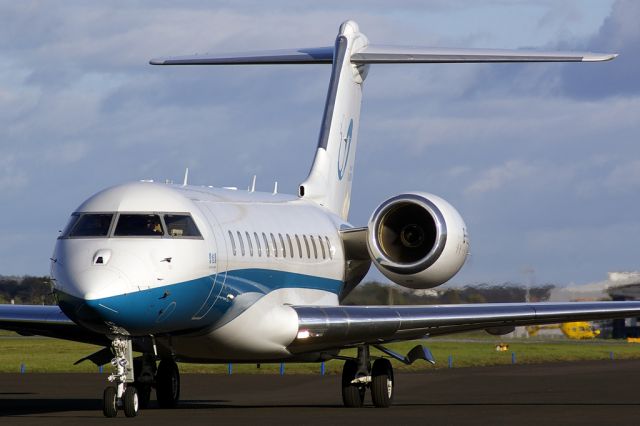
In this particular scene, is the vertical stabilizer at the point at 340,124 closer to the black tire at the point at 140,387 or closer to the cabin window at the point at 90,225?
the black tire at the point at 140,387

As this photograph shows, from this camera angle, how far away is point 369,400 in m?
26.0

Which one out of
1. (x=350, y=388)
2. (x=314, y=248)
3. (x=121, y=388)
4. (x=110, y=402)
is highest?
(x=314, y=248)

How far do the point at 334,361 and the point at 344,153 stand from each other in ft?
45.3

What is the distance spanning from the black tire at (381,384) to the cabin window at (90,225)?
6.50m

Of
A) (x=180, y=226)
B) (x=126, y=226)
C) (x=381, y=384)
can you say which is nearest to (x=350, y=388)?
(x=381, y=384)

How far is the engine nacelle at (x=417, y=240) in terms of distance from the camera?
2380 centimetres

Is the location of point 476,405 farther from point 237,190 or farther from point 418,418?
point 237,190

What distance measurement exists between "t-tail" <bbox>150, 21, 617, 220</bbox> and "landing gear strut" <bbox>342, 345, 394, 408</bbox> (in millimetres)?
4195

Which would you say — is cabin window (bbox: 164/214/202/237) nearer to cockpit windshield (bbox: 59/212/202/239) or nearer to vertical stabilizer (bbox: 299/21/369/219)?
cockpit windshield (bbox: 59/212/202/239)

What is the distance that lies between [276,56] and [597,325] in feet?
180

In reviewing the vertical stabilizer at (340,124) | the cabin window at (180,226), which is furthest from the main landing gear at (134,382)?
the vertical stabilizer at (340,124)

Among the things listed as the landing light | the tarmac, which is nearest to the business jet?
the landing light

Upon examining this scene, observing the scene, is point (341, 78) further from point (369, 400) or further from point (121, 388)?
point (121, 388)

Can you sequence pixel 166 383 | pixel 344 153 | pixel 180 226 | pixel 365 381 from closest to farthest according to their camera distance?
pixel 180 226
pixel 166 383
pixel 365 381
pixel 344 153
